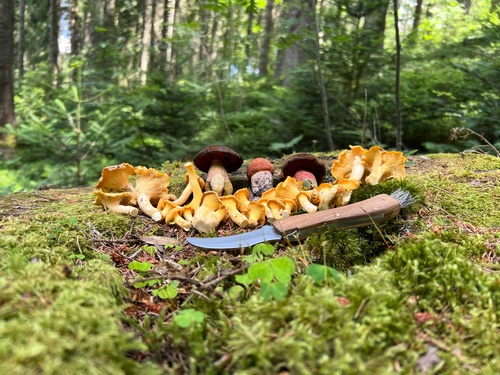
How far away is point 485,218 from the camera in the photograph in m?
2.23

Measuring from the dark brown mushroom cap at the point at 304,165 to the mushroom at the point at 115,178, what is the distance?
1376mm

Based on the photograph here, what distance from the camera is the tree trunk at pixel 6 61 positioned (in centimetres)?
754

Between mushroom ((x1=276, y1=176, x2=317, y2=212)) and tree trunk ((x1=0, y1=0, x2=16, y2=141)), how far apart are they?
8055mm

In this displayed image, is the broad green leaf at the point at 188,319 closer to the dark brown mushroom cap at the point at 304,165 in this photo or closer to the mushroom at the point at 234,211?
the mushroom at the point at 234,211

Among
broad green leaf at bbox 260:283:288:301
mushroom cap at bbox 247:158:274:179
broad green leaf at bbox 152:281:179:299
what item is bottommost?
broad green leaf at bbox 152:281:179:299

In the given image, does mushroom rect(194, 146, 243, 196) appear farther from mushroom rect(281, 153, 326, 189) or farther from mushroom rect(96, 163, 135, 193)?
mushroom rect(96, 163, 135, 193)

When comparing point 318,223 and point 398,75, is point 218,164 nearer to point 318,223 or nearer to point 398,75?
point 318,223

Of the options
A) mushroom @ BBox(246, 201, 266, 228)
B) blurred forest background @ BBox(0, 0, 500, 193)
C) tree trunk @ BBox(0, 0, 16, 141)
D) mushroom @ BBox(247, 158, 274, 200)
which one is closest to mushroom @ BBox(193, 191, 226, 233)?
mushroom @ BBox(246, 201, 266, 228)

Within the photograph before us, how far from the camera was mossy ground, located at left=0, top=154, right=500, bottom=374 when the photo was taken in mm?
950

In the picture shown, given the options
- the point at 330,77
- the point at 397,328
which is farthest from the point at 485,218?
the point at 330,77

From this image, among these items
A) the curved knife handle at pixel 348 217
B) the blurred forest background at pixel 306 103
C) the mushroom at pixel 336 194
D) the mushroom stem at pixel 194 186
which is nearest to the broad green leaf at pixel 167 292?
the curved knife handle at pixel 348 217

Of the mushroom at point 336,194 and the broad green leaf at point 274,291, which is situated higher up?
the broad green leaf at point 274,291

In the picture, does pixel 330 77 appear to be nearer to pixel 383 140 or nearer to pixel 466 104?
pixel 383 140

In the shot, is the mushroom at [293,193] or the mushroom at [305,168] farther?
the mushroom at [305,168]
